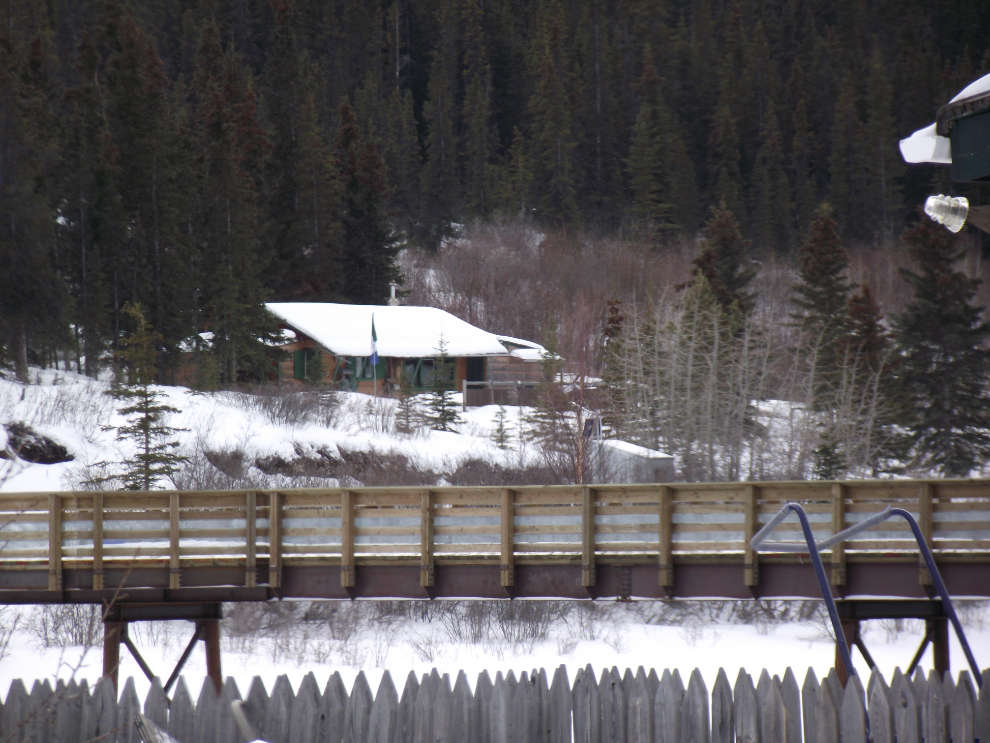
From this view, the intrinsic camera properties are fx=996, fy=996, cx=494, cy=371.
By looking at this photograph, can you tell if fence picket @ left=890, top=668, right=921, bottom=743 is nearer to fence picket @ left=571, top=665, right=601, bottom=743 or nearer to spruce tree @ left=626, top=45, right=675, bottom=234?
fence picket @ left=571, top=665, right=601, bottom=743

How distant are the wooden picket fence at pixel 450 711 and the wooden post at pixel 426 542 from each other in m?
3.94

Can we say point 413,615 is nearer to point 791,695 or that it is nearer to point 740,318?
point 791,695

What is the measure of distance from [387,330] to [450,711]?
40994 mm

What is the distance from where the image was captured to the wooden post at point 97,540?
1459 cm

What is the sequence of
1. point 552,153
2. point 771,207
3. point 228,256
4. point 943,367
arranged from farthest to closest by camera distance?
point 552,153 < point 771,207 < point 228,256 < point 943,367

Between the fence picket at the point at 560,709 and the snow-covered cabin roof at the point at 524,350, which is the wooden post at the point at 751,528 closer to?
the fence picket at the point at 560,709

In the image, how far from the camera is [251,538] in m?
14.5

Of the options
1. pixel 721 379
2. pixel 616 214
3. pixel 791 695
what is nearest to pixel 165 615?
pixel 791 695

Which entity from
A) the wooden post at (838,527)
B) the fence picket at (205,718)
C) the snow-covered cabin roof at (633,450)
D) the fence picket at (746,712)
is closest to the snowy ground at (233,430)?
the snow-covered cabin roof at (633,450)

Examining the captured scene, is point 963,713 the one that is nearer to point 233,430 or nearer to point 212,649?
point 212,649

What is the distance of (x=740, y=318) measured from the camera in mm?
46469

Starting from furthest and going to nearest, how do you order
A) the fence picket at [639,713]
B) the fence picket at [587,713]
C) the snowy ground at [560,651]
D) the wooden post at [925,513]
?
the snowy ground at [560,651]
the wooden post at [925,513]
the fence picket at [587,713]
the fence picket at [639,713]

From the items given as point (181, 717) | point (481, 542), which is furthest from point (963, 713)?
point (181, 717)

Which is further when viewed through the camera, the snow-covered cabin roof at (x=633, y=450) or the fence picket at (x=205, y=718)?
the snow-covered cabin roof at (x=633, y=450)
